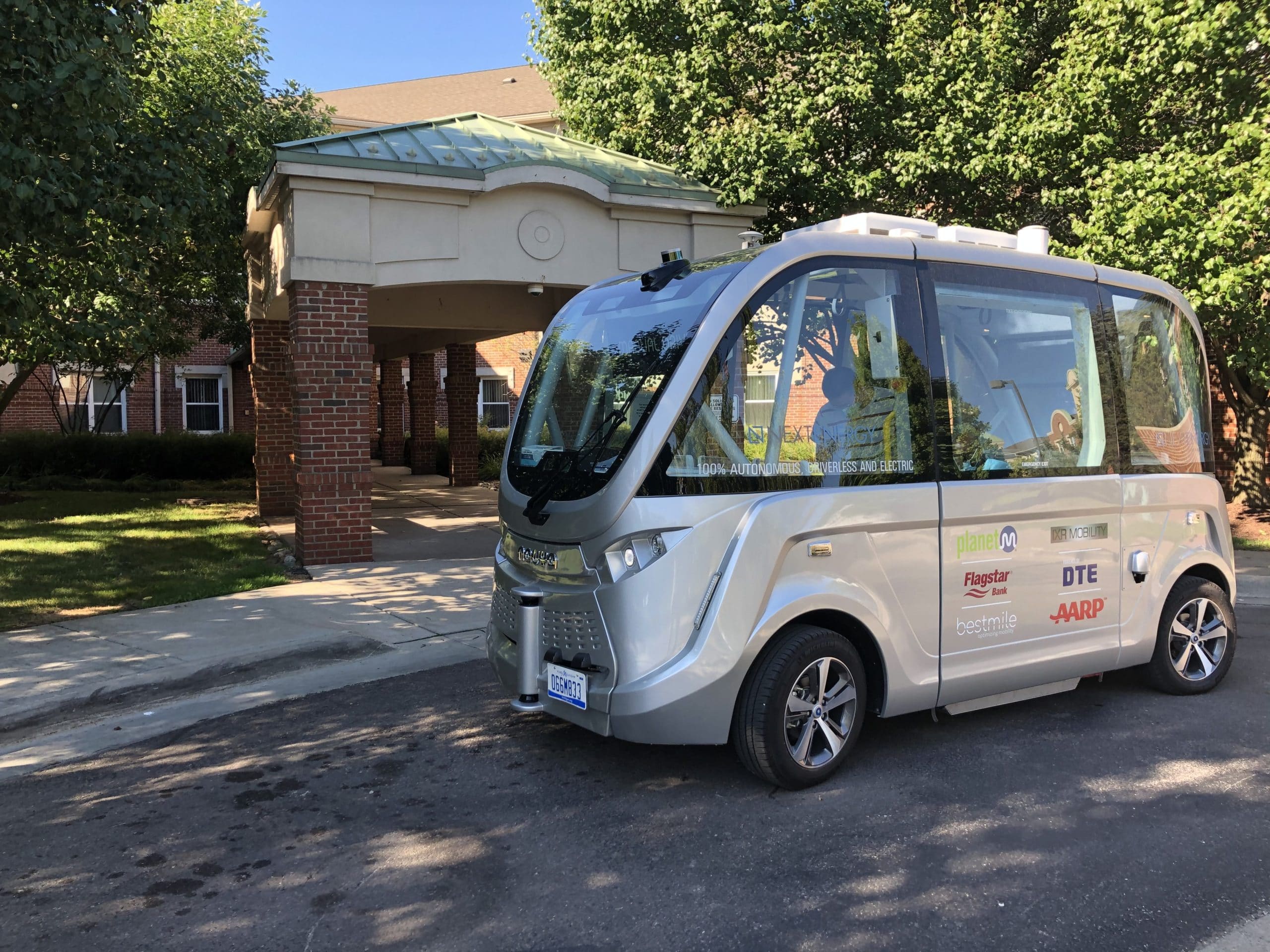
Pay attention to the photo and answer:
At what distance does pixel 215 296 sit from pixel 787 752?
52.9 ft

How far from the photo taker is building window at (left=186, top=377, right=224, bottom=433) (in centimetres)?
2928

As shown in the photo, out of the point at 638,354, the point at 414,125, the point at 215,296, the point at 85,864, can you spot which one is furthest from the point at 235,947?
the point at 215,296

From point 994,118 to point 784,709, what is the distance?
32.8 feet

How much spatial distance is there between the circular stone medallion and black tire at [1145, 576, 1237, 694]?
7685 mm

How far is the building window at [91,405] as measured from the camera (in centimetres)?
2520

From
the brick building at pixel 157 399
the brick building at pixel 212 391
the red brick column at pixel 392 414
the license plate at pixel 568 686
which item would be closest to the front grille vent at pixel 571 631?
the license plate at pixel 568 686

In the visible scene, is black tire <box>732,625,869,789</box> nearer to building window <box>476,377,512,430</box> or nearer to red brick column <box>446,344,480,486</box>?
red brick column <box>446,344,480,486</box>

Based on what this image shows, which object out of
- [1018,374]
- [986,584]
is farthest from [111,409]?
[986,584]

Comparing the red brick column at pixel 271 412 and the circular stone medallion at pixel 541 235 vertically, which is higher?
the circular stone medallion at pixel 541 235

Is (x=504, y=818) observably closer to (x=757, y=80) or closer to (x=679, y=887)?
(x=679, y=887)

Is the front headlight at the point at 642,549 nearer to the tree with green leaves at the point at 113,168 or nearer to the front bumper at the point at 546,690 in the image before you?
the front bumper at the point at 546,690

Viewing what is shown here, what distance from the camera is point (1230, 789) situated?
14.9 feet

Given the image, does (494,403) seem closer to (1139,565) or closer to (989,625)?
(1139,565)

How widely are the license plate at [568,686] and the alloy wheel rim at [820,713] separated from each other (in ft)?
3.05
